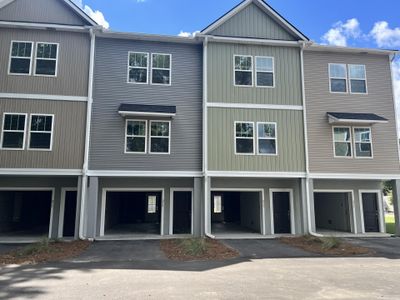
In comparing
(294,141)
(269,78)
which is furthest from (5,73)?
(294,141)

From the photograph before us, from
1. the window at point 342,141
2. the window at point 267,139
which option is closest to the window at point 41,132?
the window at point 267,139

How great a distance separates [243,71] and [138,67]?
5034mm

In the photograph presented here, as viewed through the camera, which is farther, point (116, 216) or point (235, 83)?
point (116, 216)

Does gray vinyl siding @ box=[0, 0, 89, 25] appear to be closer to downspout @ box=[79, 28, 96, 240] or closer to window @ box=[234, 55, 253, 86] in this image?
downspout @ box=[79, 28, 96, 240]

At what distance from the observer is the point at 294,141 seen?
15.1 m

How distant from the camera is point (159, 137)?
1455 centimetres

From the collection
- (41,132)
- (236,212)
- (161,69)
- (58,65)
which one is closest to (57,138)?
(41,132)

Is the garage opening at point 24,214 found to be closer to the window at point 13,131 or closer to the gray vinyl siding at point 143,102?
the window at point 13,131

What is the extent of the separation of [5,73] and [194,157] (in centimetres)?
906

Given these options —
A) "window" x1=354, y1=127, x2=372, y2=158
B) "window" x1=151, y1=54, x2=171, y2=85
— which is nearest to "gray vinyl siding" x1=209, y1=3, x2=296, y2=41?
"window" x1=151, y1=54, x2=171, y2=85

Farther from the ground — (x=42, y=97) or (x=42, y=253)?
(x=42, y=97)

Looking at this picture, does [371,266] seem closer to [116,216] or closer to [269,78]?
[269,78]

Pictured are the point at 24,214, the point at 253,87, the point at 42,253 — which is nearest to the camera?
the point at 42,253

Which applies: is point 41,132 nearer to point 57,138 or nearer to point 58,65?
point 57,138
